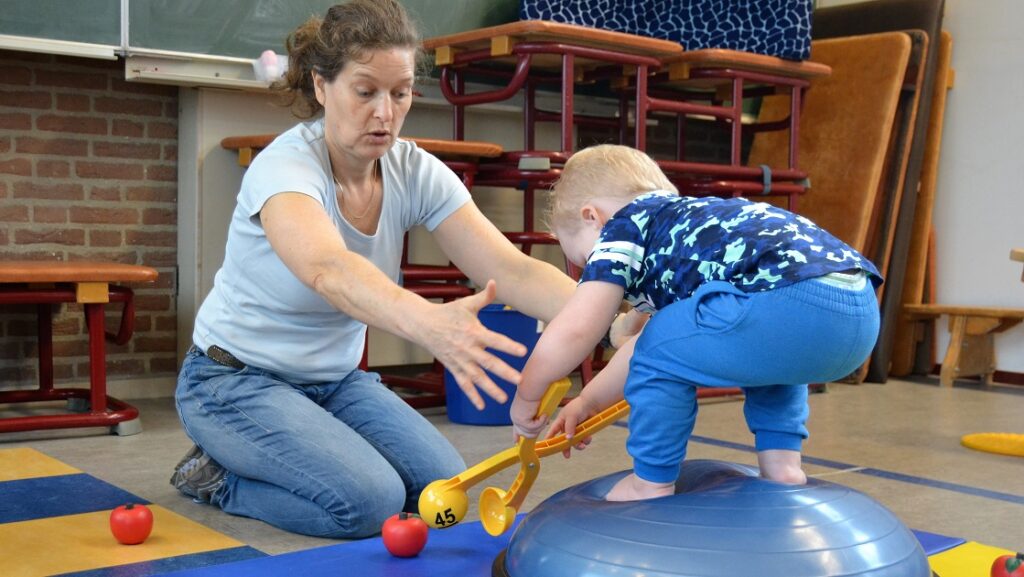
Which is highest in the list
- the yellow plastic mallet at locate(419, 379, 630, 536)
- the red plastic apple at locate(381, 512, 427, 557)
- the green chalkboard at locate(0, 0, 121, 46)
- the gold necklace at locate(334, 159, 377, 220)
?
the green chalkboard at locate(0, 0, 121, 46)

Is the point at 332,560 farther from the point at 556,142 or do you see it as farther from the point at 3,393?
the point at 556,142

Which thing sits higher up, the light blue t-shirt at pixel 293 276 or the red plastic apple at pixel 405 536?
the light blue t-shirt at pixel 293 276

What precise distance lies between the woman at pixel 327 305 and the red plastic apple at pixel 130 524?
272mm

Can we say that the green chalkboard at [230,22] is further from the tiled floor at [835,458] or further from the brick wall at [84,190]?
the tiled floor at [835,458]

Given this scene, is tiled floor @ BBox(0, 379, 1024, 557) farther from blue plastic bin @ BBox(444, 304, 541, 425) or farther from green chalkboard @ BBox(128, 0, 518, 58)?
green chalkboard @ BBox(128, 0, 518, 58)

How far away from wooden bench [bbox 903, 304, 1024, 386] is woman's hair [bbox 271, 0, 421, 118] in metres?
3.52

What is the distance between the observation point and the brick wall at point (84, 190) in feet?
12.6

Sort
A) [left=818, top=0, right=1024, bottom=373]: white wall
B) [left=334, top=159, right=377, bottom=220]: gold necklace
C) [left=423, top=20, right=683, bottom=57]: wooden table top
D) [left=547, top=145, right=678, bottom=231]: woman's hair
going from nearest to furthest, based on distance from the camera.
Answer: [left=547, top=145, right=678, bottom=231]: woman's hair
[left=334, top=159, right=377, bottom=220]: gold necklace
[left=423, top=20, right=683, bottom=57]: wooden table top
[left=818, top=0, right=1024, bottom=373]: white wall

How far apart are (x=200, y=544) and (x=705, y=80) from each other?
3048 millimetres

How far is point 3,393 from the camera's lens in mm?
3621

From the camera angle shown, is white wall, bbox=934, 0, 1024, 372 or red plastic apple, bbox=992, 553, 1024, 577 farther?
white wall, bbox=934, 0, 1024, 372

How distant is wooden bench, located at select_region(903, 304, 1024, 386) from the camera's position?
511cm

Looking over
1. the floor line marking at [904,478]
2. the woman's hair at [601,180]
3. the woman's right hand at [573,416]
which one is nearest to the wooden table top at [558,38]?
the floor line marking at [904,478]

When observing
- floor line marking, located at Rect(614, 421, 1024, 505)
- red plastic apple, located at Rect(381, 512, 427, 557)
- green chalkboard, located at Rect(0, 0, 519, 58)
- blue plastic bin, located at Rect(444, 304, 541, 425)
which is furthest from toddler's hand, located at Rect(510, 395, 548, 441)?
green chalkboard, located at Rect(0, 0, 519, 58)
